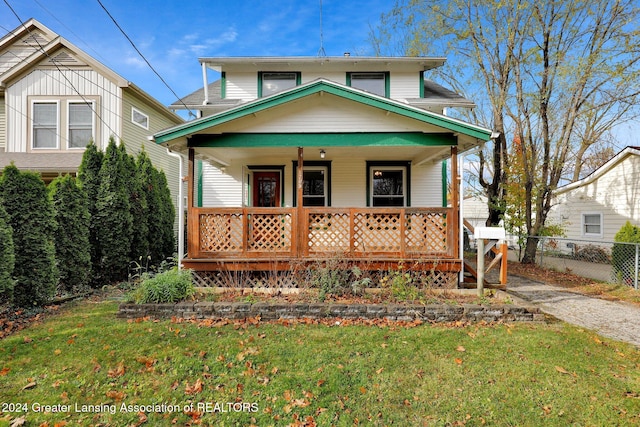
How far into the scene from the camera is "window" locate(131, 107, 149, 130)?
1201cm

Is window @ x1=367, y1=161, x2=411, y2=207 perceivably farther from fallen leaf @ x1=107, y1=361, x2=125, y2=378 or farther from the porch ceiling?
fallen leaf @ x1=107, y1=361, x2=125, y2=378

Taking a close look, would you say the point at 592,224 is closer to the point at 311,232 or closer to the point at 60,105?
the point at 311,232

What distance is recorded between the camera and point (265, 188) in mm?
10000

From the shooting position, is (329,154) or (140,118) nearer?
(329,154)

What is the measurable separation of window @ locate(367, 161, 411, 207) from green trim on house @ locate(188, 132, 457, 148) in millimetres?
2914

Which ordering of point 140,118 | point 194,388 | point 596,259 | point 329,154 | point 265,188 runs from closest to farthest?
1. point 194,388
2. point 329,154
3. point 265,188
4. point 596,259
5. point 140,118

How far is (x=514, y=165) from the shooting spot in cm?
1428

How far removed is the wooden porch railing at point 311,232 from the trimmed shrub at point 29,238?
8.33 ft

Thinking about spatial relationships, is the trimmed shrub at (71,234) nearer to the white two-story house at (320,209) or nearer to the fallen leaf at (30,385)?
the white two-story house at (320,209)

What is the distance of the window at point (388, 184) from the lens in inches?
378

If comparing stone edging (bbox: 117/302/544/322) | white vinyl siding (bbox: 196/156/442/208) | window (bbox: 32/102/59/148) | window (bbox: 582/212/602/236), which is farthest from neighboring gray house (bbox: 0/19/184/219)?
window (bbox: 582/212/602/236)

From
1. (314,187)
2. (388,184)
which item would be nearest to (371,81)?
(388,184)

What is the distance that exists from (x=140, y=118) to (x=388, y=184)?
34.1 ft

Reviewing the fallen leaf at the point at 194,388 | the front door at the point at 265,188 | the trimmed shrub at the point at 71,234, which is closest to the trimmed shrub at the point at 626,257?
the front door at the point at 265,188
